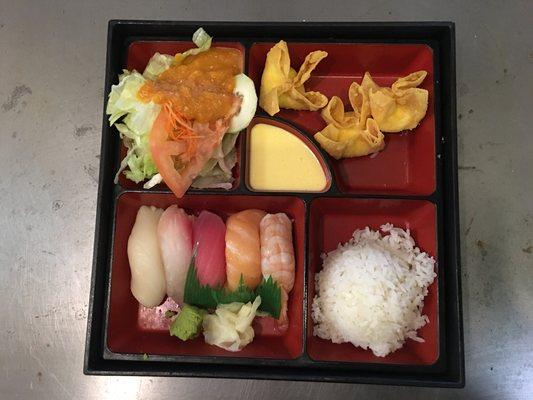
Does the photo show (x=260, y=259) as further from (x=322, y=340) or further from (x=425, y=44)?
(x=425, y=44)

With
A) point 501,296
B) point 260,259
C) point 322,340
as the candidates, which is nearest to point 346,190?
point 260,259

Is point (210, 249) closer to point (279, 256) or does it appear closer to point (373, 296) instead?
point (279, 256)

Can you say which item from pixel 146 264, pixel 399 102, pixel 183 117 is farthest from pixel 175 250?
pixel 399 102

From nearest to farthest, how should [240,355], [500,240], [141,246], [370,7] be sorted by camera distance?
[240,355]
[141,246]
[500,240]
[370,7]

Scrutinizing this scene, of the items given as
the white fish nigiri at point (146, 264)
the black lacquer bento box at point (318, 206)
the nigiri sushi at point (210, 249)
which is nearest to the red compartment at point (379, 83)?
the black lacquer bento box at point (318, 206)

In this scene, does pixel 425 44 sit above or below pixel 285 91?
above

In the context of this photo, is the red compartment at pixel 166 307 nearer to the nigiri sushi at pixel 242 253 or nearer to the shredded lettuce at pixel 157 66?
the nigiri sushi at pixel 242 253

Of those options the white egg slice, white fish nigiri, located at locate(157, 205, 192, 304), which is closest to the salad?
the white egg slice
